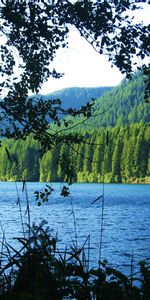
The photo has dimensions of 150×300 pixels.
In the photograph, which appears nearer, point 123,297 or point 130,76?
point 123,297

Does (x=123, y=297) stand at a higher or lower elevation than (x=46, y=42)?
lower

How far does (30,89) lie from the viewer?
20.6 ft

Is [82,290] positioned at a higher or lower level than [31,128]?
lower

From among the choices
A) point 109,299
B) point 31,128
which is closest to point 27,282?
point 109,299

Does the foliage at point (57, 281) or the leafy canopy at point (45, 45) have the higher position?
the leafy canopy at point (45, 45)

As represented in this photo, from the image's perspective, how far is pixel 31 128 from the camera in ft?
18.4

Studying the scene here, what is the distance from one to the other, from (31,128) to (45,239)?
209 cm

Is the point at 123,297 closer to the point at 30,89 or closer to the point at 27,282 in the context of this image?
the point at 27,282

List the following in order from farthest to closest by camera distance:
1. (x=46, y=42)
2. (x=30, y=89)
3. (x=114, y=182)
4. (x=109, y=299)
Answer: (x=114, y=182) < (x=30, y=89) < (x=46, y=42) < (x=109, y=299)

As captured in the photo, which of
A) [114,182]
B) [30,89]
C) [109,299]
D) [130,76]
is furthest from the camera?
[114,182]

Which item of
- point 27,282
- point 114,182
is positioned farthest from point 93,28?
point 114,182

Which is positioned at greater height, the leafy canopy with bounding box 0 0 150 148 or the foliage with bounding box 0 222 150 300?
the leafy canopy with bounding box 0 0 150 148

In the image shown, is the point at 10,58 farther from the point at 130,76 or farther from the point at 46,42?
the point at 130,76

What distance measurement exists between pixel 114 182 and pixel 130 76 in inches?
5470
